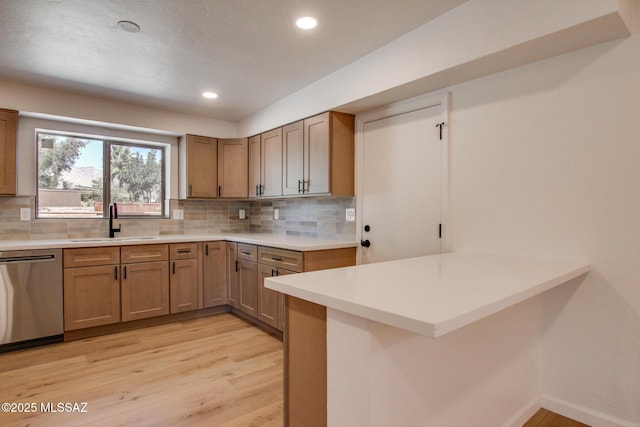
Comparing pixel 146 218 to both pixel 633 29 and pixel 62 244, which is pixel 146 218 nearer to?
pixel 62 244

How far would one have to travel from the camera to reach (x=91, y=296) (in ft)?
10.3

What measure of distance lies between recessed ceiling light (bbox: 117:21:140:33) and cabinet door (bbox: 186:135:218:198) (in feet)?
6.27

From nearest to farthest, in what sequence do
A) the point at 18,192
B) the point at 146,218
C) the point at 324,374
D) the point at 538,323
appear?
the point at 324,374, the point at 538,323, the point at 18,192, the point at 146,218

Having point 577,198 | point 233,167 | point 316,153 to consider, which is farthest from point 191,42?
point 577,198

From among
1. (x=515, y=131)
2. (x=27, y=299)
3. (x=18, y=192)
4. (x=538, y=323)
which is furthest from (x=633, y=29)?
(x=18, y=192)

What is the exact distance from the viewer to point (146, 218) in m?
4.04

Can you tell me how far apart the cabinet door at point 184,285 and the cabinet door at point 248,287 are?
498mm

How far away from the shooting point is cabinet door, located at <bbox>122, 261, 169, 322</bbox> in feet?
10.9

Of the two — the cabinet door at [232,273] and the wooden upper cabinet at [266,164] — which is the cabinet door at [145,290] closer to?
the cabinet door at [232,273]

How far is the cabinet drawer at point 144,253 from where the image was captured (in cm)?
333

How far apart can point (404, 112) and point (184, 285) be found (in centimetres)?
282

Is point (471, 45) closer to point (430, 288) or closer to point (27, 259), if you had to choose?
point (430, 288)

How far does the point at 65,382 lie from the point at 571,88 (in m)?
3.64

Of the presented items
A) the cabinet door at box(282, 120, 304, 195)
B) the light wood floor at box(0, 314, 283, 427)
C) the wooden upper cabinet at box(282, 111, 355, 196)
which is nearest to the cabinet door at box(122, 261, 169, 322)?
the light wood floor at box(0, 314, 283, 427)
